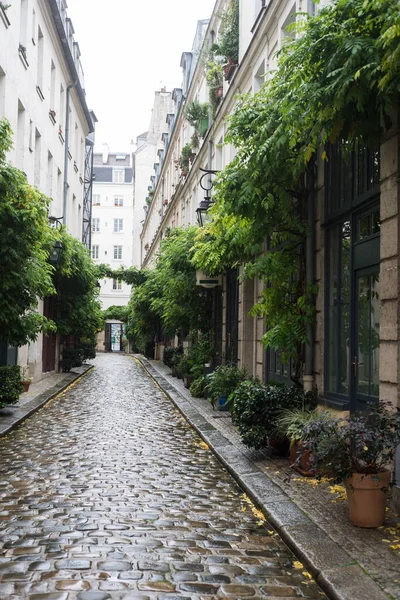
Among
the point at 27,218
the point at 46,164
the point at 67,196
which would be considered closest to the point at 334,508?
the point at 27,218

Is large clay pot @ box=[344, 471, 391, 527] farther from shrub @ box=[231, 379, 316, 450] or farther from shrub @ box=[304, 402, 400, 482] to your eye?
shrub @ box=[231, 379, 316, 450]

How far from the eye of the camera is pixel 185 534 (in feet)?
17.9

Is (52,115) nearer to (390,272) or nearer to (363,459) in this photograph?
(390,272)

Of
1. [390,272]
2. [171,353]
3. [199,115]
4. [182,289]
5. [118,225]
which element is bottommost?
[171,353]

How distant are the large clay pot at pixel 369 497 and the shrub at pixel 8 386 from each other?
8.33 meters

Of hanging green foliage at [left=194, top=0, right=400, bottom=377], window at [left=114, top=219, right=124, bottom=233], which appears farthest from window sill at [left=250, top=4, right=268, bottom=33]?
window at [left=114, top=219, right=124, bottom=233]

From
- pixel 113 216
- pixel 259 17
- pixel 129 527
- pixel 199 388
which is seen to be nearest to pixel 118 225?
pixel 113 216

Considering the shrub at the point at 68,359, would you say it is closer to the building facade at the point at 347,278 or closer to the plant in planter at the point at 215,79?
the plant in planter at the point at 215,79

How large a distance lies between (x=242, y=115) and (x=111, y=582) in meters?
5.83

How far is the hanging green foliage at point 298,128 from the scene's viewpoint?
5.52 meters

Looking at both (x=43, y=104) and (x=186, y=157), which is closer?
(x=43, y=104)

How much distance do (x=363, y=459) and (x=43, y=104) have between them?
1793 centimetres

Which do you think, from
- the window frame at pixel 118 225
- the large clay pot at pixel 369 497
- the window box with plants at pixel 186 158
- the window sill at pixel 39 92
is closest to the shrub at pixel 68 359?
the window box with plants at pixel 186 158

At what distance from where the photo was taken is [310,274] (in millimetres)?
9383
